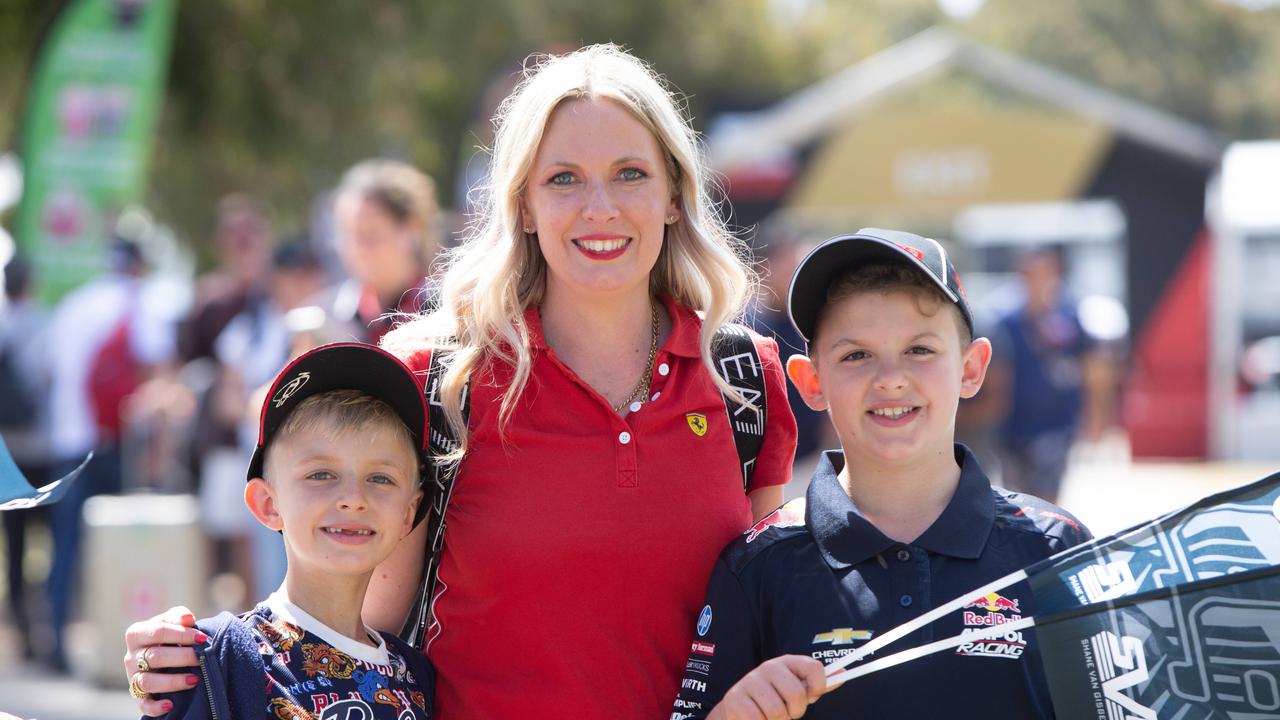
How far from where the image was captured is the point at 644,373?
314cm

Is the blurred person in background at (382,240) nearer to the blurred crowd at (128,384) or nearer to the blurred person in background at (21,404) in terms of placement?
the blurred crowd at (128,384)

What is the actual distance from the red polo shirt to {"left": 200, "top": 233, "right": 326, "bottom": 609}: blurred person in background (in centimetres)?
526

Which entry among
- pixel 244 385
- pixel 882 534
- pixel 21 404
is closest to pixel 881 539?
pixel 882 534

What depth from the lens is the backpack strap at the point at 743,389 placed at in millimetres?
3150

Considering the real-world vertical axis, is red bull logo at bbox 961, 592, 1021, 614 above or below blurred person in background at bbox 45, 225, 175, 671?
below

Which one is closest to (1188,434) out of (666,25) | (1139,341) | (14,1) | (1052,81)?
(1139,341)

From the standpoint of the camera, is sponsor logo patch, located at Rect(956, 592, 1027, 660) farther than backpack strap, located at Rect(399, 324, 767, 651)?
No

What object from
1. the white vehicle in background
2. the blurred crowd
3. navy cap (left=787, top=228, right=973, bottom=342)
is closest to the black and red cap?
navy cap (left=787, top=228, right=973, bottom=342)

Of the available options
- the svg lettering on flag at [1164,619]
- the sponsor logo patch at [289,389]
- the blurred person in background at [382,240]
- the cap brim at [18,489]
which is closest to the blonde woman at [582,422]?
the sponsor logo patch at [289,389]

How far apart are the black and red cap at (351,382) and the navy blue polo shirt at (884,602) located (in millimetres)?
700

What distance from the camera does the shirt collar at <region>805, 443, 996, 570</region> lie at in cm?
279

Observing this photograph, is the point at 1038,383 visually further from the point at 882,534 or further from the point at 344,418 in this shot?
the point at 344,418

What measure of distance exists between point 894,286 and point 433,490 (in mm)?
1030

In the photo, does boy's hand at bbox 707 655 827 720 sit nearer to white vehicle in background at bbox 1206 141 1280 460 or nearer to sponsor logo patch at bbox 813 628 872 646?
sponsor logo patch at bbox 813 628 872 646
